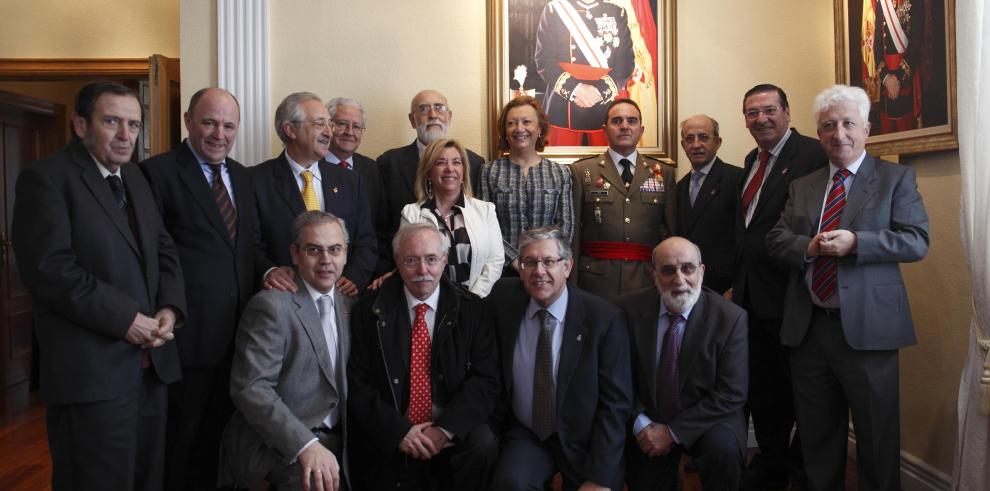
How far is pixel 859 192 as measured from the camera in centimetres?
302

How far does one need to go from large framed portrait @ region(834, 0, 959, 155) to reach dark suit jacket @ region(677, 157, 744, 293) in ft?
2.37

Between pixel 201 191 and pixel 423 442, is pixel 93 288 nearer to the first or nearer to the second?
pixel 201 191

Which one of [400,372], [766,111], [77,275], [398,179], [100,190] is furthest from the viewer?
[398,179]

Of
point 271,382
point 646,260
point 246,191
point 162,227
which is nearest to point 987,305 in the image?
point 646,260

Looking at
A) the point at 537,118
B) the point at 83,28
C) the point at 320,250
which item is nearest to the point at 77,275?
the point at 320,250

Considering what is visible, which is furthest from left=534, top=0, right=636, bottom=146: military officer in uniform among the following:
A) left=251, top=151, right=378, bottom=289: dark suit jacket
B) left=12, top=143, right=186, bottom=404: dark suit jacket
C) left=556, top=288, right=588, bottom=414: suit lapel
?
left=12, top=143, right=186, bottom=404: dark suit jacket

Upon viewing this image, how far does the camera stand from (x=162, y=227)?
284 centimetres

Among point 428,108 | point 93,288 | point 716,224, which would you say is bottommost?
point 93,288

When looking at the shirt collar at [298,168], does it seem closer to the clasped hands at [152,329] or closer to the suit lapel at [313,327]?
the suit lapel at [313,327]

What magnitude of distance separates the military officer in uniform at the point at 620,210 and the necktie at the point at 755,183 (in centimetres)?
39

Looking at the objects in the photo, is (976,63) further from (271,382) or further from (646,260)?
(271,382)

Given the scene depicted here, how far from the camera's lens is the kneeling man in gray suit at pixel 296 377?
8.43 feet

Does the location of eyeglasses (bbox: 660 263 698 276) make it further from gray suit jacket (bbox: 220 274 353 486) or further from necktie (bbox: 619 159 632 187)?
gray suit jacket (bbox: 220 274 353 486)

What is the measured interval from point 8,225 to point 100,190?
4.31m
